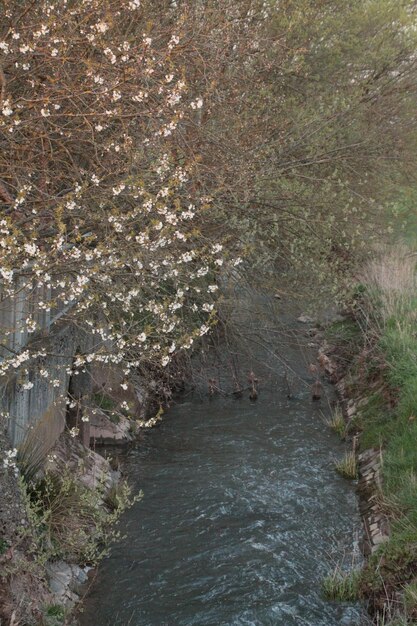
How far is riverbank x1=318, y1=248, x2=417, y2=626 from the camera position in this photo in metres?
7.17

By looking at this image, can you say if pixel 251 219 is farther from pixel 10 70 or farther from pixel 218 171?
pixel 10 70

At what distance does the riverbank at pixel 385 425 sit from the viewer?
23.5 feet

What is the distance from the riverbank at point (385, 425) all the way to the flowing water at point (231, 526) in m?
0.36

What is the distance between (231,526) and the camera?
9.12 meters

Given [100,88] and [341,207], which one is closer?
[100,88]

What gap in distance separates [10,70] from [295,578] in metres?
5.99

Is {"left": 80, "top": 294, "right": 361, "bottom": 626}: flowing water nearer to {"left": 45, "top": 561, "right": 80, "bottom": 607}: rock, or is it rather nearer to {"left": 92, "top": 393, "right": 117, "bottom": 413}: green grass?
{"left": 45, "top": 561, "right": 80, "bottom": 607}: rock

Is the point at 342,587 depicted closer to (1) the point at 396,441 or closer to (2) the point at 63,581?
(2) the point at 63,581

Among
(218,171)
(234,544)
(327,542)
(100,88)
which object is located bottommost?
(327,542)

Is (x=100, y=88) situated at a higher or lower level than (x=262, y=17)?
lower

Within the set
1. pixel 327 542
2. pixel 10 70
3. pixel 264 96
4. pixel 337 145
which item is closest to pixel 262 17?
pixel 264 96

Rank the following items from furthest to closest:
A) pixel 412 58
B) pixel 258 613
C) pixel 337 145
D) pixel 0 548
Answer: pixel 412 58
pixel 337 145
pixel 258 613
pixel 0 548

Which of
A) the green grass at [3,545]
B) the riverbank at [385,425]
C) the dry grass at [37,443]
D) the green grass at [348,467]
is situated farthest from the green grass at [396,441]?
the dry grass at [37,443]

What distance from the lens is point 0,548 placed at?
→ 6.25 meters
